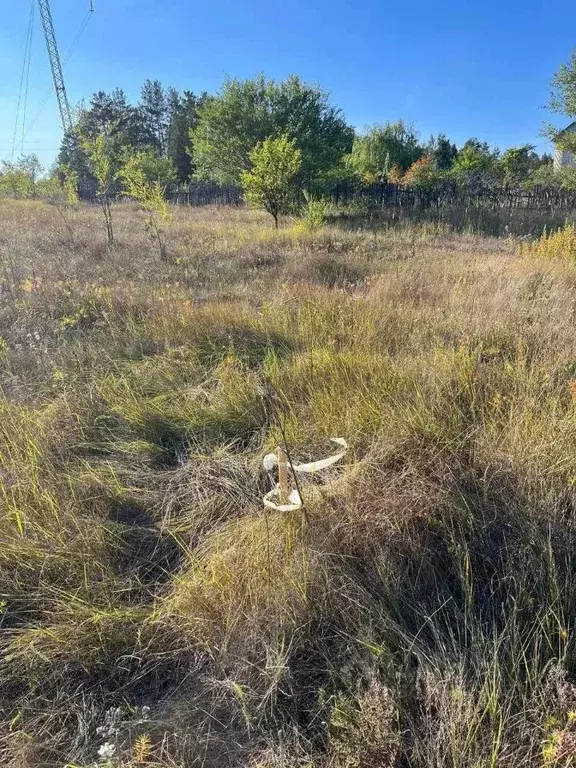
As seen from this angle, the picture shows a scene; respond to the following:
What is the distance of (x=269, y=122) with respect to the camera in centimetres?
2011

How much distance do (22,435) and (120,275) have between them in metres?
4.72

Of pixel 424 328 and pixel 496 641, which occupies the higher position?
pixel 424 328

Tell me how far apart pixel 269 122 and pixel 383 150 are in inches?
662

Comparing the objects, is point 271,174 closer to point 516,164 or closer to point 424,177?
point 424,177

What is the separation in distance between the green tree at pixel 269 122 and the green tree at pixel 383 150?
11.8 metres

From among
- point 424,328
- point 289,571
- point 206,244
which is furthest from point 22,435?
point 206,244

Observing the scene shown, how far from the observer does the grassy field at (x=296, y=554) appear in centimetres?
122

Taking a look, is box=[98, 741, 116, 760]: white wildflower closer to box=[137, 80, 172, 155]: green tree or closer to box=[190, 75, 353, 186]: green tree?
box=[190, 75, 353, 186]: green tree

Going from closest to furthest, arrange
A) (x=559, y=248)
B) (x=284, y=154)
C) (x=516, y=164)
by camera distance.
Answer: (x=559, y=248) → (x=284, y=154) → (x=516, y=164)

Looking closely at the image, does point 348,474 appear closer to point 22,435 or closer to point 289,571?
point 289,571

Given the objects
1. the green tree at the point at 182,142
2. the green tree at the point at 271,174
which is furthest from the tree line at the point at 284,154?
the green tree at the point at 182,142

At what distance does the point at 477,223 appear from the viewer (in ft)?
47.5

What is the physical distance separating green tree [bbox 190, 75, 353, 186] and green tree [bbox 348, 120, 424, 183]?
38.6 ft

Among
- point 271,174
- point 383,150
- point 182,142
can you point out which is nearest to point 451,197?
point 271,174
